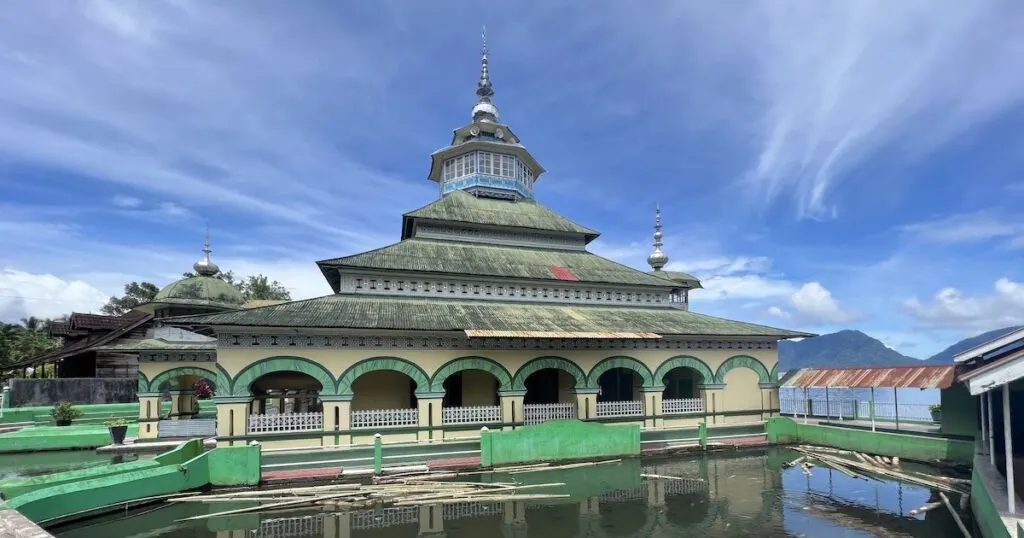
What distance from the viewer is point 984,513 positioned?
8.45 metres

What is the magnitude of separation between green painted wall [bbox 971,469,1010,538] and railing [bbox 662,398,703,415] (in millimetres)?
8839

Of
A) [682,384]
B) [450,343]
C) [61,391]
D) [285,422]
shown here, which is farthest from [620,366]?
[61,391]

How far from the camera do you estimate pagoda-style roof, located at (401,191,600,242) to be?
69.4 ft

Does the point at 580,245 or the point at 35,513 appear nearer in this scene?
the point at 35,513

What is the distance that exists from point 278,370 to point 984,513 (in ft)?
50.3

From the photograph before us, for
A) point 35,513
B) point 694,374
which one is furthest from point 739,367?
point 35,513

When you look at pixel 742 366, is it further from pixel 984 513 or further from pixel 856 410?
pixel 984 513

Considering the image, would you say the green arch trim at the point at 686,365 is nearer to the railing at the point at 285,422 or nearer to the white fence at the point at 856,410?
the white fence at the point at 856,410

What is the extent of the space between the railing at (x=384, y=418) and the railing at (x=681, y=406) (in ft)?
28.6

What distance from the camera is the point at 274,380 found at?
55.5 ft

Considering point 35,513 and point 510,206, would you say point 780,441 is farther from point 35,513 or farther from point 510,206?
point 35,513

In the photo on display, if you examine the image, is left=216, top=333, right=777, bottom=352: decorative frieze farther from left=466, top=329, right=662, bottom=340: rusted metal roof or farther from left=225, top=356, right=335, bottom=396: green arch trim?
left=466, top=329, right=662, bottom=340: rusted metal roof

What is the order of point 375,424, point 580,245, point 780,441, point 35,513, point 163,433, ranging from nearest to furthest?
point 35,513 < point 375,424 < point 780,441 < point 163,433 < point 580,245

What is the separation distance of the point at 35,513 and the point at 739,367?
19956mm
